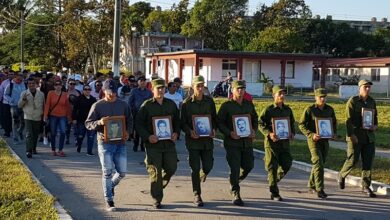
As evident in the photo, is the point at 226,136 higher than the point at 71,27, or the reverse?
the point at 71,27

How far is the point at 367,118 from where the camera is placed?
9.45 meters

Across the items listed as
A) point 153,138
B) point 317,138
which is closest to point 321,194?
point 317,138

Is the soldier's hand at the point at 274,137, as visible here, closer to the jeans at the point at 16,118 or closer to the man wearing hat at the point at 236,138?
the man wearing hat at the point at 236,138

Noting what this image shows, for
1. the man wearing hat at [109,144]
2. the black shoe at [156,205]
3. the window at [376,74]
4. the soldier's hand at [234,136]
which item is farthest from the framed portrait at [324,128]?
the window at [376,74]

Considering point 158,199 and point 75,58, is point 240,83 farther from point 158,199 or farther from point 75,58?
→ point 75,58

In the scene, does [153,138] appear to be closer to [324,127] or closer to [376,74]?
[324,127]

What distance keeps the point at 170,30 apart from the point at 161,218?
62.8m

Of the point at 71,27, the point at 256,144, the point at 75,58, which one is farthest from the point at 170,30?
the point at 256,144

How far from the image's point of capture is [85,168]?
11.6 meters

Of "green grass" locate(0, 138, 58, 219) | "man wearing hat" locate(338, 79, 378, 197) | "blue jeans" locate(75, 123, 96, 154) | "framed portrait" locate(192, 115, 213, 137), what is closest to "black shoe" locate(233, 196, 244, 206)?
"framed portrait" locate(192, 115, 213, 137)

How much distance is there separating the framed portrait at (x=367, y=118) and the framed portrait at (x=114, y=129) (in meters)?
4.02

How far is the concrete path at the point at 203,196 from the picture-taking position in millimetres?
8008

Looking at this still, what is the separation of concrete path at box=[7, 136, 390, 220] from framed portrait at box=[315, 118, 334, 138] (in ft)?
3.42

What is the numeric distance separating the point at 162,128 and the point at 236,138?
114 cm
